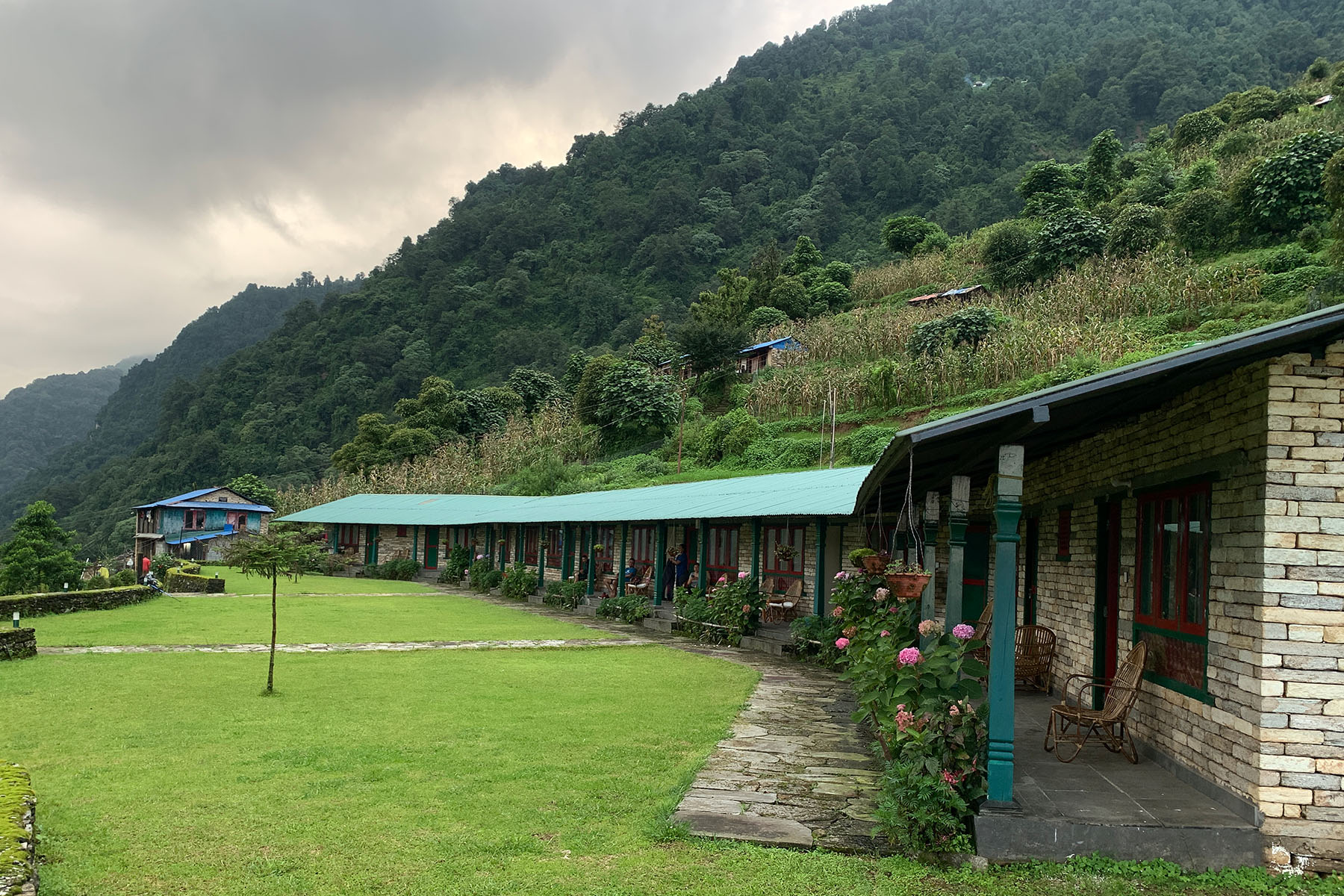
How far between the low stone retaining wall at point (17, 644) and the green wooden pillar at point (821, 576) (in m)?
11.5

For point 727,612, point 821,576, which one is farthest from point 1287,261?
point 727,612

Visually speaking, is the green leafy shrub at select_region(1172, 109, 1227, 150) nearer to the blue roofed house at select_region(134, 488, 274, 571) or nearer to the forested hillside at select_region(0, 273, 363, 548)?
the blue roofed house at select_region(134, 488, 274, 571)

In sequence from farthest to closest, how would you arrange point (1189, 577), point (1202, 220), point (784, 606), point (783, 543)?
point (1202, 220), point (783, 543), point (784, 606), point (1189, 577)

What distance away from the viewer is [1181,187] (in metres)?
42.2

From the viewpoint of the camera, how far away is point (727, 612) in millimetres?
16000

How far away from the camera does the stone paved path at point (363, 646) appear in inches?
551

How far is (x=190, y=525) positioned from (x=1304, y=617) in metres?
52.0

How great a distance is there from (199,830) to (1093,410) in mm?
6246

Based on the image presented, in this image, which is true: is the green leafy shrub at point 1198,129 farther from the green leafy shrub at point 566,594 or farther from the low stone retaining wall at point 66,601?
the low stone retaining wall at point 66,601

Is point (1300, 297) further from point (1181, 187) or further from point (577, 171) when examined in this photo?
point (577, 171)

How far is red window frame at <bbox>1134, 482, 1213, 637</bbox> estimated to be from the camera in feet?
19.1

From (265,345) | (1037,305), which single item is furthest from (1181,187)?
(265,345)

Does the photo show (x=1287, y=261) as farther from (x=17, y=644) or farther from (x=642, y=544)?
(x=17, y=644)

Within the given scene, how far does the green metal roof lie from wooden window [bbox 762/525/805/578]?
30.9 inches
